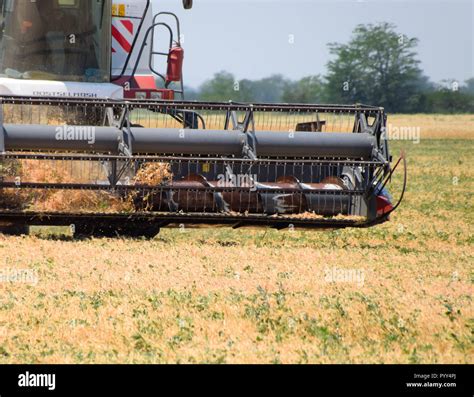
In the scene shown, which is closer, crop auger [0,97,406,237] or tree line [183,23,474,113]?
crop auger [0,97,406,237]

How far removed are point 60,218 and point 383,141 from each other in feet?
9.86

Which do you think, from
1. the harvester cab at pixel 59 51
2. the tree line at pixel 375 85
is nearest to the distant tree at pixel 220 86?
the tree line at pixel 375 85

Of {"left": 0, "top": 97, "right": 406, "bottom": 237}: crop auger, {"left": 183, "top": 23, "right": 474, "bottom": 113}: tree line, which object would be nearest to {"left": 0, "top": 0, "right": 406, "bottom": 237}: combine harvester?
{"left": 0, "top": 97, "right": 406, "bottom": 237}: crop auger

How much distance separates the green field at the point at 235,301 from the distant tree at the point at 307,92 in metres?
82.7

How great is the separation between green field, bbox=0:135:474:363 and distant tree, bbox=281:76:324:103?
82713mm

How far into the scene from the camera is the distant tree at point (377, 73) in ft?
265

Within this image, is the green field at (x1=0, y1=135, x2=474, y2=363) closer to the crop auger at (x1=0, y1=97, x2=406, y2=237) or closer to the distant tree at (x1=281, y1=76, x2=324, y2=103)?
the crop auger at (x1=0, y1=97, x2=406, y2=237)

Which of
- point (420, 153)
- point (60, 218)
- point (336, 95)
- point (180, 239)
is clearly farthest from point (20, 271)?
point (336, 95)

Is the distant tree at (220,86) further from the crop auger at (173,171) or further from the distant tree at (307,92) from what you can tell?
the crop auger at (173,171)

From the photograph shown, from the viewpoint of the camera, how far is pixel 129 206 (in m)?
10.2

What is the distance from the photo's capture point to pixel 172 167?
10.4 m

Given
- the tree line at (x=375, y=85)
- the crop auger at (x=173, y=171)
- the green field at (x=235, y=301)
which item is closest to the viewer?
the green field at (x=235, y=301)

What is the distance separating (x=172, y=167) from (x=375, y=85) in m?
75.4

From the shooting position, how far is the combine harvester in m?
10.0
